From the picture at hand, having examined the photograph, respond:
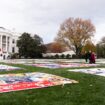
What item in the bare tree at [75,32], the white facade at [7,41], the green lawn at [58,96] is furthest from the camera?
the white facade at [7,41]

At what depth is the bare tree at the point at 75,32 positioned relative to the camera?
2901 inches

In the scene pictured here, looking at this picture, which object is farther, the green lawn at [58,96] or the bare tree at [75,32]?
the bare tree at [75,32]

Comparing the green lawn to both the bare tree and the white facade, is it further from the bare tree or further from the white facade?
the white facade

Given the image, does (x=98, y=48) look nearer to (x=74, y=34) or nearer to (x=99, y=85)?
(x=74, y=34)

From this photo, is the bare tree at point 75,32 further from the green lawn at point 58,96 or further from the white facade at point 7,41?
the green lawn at point 58,96

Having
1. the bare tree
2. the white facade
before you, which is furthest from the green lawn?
the white facade

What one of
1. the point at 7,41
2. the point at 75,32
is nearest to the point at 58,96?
the point at 75,32

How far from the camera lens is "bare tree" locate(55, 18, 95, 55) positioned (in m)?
73.7

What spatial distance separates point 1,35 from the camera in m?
97.3

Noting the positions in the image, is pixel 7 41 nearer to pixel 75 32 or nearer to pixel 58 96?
pixel 75 32

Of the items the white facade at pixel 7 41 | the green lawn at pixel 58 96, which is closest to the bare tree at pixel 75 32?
the white facade at pixel 7 41

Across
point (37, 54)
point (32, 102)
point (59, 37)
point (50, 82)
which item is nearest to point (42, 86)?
point (50, 82)

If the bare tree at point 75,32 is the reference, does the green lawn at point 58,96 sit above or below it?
below

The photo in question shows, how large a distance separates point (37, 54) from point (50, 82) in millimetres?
68026
